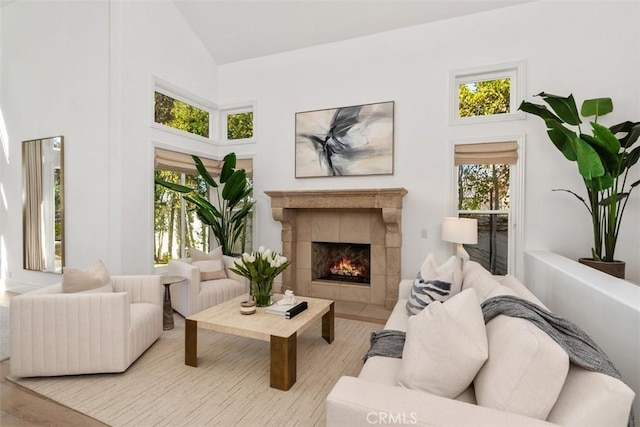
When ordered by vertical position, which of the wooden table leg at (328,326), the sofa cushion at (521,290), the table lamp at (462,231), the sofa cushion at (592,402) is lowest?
the wooden table leg at (328,326)

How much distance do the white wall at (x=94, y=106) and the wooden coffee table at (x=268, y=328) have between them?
6.28 ft

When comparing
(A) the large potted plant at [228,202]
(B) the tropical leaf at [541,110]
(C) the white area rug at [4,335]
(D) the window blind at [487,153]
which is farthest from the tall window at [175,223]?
(B) the tropical leaf at [541,110]

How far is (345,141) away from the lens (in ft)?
14.9

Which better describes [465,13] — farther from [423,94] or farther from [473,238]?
[473,238]

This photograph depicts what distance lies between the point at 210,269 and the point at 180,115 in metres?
2.48

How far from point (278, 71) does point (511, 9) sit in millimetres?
3256

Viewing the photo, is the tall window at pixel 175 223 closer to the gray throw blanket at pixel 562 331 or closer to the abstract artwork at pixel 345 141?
the abstract artwork at pixel 345 141

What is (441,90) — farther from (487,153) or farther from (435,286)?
(435,286)

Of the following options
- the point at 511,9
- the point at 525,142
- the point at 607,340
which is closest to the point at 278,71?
the point at 511,9

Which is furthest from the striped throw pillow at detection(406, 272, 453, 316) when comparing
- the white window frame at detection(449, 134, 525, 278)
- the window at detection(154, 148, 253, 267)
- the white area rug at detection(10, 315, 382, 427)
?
the window at detection(154, 148, 253, 267)

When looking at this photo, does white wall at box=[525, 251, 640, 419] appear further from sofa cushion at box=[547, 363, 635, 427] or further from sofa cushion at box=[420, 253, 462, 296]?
sofa cushion at box=[420, 253, 462, 296]

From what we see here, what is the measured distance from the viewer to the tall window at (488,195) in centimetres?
395

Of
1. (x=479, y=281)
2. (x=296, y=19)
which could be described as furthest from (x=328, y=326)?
(x=296, y=19)

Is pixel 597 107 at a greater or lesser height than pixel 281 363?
greater
